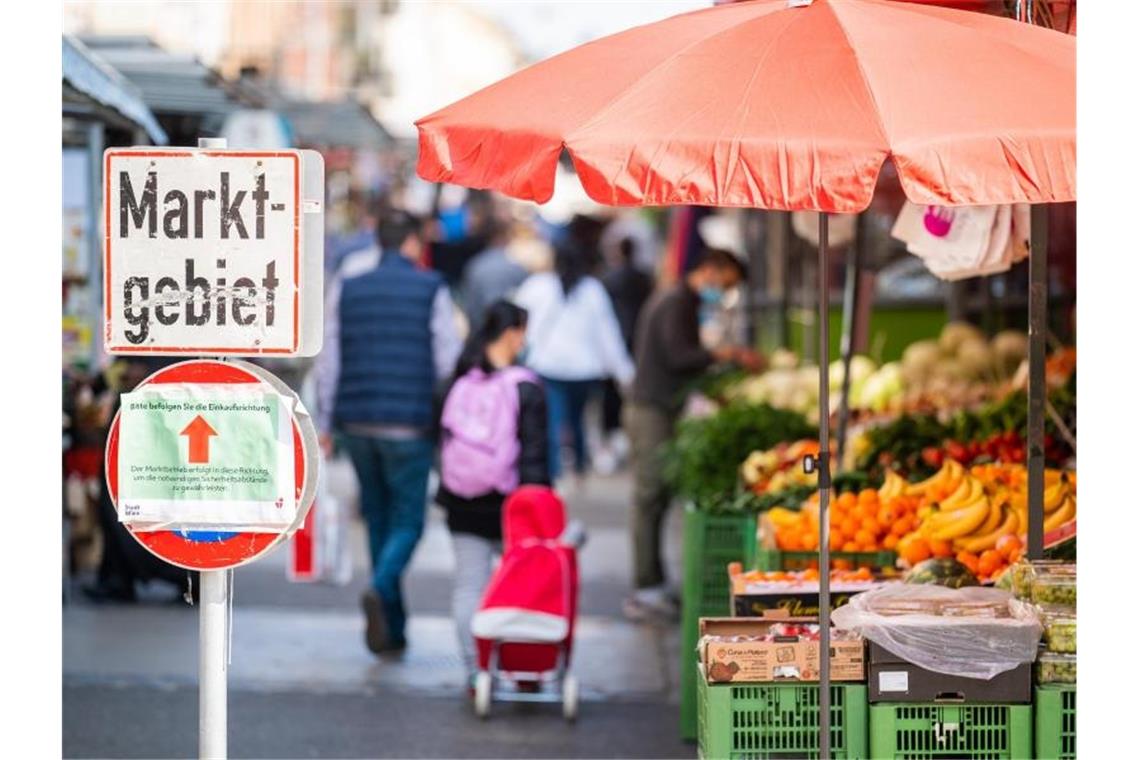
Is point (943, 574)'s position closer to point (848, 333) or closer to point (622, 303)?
point (848, 333)

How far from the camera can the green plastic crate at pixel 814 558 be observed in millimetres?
6871

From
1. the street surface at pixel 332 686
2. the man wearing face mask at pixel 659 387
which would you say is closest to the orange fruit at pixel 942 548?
the street surface at pixel 332 686

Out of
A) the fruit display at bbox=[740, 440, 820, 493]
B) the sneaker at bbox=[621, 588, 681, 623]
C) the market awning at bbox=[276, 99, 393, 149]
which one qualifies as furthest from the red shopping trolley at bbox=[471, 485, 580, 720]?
the market awning at bbox=[276, 99, 393, 149]

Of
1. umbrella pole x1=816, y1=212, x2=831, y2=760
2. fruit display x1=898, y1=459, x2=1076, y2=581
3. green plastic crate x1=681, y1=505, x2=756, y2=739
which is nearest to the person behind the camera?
umbrella pole x1=816, y1=212, x2=831, y2=760

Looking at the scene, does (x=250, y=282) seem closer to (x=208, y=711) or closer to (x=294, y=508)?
(x=294, y=508)

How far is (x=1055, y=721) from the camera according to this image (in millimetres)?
5098

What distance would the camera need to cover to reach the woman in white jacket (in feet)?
47.4

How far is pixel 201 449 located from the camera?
4.82m

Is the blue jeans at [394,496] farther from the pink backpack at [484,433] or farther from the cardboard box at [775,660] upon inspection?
the cardboard box at [775,660]

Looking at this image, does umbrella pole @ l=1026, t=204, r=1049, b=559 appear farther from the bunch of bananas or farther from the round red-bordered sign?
the round red-bordered sign

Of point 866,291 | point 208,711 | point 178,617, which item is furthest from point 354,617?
point 208,711

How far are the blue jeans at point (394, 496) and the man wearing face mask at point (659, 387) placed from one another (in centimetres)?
197

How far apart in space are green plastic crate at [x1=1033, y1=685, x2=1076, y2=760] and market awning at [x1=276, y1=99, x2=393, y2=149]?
10.7m

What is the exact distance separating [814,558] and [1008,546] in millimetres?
756
